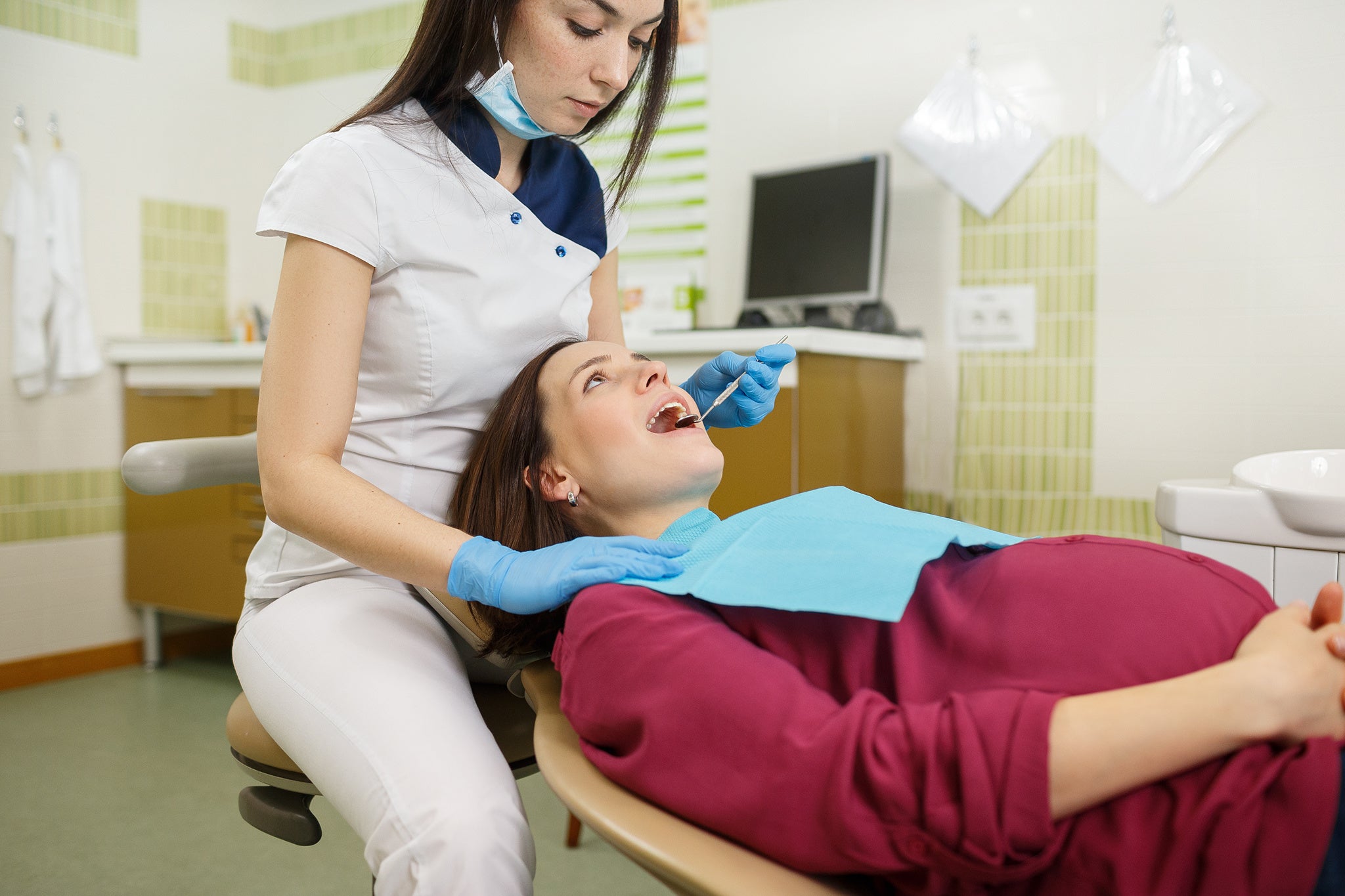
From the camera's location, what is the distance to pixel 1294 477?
1422 millimetres

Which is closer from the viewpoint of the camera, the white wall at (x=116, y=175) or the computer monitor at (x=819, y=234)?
the computer monitor at (x=819, y=234)

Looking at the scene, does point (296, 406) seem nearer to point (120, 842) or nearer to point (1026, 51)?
point (120, 842)

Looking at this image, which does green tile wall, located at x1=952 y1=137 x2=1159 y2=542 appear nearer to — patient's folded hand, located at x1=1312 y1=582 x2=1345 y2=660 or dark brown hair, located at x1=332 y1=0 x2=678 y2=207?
dark brown hair, located at x1=332 y1=0 x2=678 y2=207

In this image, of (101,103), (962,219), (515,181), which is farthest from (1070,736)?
(101,103)

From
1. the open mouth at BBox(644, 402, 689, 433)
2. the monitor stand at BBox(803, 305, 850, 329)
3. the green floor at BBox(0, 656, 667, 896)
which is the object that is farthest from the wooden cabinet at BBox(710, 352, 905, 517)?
the open mouth at BBox(644, 402, 689, 433)

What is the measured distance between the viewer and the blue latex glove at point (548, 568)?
0.88 metres

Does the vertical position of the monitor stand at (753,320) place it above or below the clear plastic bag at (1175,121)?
below

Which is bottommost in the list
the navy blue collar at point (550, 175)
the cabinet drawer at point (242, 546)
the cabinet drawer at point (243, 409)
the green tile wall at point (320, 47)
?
the cabinet drawer at point (242, 546)

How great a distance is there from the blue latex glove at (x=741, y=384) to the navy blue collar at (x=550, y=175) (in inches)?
8.8

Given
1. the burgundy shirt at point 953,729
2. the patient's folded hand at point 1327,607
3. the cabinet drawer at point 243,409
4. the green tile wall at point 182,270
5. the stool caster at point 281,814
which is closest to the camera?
the burgundy shirt at point 953,729

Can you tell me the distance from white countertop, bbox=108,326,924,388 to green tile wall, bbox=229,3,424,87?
1122mm

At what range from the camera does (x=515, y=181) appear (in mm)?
1272

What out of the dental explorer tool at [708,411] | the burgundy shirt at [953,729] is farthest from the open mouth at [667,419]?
the burgundy shirt at [953,729]

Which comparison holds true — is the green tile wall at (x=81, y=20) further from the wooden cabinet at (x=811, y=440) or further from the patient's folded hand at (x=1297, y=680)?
the patient's folded hand at (x=1297, y=680)
